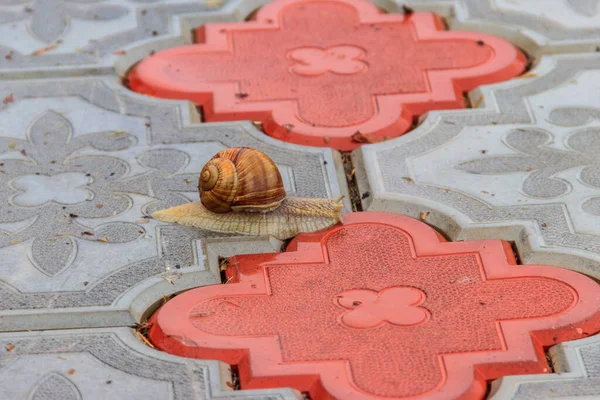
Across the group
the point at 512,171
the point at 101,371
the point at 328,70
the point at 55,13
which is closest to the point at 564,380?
the point at 512,171

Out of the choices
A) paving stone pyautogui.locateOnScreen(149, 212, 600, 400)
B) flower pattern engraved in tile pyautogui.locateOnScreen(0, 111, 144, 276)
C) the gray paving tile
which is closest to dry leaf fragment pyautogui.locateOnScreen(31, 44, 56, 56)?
the gray paving tile

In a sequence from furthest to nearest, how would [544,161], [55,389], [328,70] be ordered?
[328,70] < [544,161] < [55,389]

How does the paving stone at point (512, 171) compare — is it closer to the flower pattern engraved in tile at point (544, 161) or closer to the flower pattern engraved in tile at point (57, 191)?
the flower pattern engraved in tile at point (544, 161)

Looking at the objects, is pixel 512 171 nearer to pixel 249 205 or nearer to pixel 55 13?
pixel 249 205

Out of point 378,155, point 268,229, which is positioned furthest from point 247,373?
point 378,155

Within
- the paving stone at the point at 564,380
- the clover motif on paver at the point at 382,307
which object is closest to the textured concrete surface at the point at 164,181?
the paving stone at the point at 564,380

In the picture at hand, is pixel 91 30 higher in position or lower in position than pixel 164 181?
higher

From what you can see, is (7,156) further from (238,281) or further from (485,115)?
(485,115)
